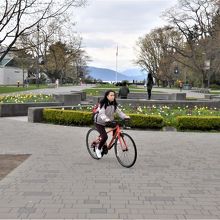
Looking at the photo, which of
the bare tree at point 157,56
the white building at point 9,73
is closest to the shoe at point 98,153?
the bare tree at point 157,56

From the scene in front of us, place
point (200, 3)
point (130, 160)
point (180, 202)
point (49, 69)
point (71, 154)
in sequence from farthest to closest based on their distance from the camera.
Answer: point (49, 69)
point (200, 3)
point (71, 154)
point (130, 160)
point (180, 202)

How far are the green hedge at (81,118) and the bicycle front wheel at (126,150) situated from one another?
19.8 ft

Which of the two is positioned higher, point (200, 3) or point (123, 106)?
point (200, 3)

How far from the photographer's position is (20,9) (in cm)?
2967

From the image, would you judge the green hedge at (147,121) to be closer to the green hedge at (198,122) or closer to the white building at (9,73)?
the green hedge at (198,122)

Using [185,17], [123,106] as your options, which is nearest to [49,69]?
[185,17]

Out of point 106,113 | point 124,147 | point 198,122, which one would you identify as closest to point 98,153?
point 124,147

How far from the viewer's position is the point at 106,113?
8656 millimetres

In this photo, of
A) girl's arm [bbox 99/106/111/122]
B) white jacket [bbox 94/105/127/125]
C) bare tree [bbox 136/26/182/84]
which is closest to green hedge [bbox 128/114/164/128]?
white jacket [bbox 94/105/127/125]

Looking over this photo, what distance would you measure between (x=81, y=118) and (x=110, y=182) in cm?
849

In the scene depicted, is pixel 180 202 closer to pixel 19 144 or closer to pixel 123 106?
pixel 19 144

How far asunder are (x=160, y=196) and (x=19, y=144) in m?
5.77

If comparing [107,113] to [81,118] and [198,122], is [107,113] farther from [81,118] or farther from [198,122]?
[81,118]

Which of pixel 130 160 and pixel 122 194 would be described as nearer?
pixel 122 194
